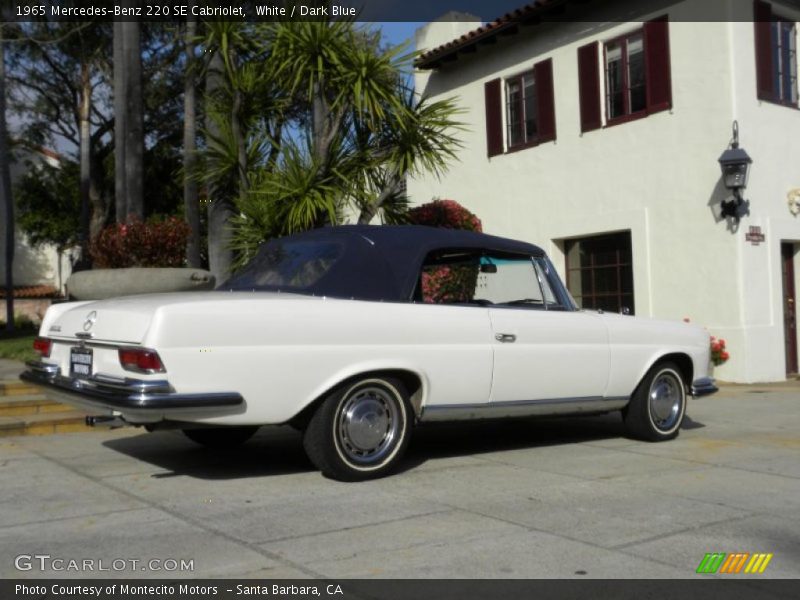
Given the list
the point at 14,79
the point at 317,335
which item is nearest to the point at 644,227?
the point at 317,335

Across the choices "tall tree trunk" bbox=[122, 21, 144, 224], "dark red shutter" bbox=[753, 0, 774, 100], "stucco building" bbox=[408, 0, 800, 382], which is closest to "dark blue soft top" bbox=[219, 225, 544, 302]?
"stucco building" bbox=[408, 0, 800, 382]

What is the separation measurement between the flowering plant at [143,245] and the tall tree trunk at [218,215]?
73 centimetres

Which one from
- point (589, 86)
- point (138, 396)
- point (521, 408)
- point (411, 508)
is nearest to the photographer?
point (138, 396)

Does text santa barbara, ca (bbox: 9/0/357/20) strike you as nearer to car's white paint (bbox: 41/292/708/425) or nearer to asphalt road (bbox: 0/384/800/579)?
asphalt road (bbox: 0/384/800/579)

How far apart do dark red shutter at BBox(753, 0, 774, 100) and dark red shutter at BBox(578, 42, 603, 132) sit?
225 centimetres

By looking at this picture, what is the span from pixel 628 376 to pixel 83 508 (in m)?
3.95

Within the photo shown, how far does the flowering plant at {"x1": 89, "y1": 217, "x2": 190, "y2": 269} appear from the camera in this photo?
974 cm

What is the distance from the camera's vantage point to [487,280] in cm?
650

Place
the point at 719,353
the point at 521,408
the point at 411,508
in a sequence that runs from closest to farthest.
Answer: the point at 411,508
the point at 521,408
the point at 719,353

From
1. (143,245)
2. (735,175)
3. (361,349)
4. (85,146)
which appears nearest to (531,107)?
(735,175)

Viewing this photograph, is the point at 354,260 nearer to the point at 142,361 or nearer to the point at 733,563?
the point at 142,361

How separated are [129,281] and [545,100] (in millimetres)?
7650
